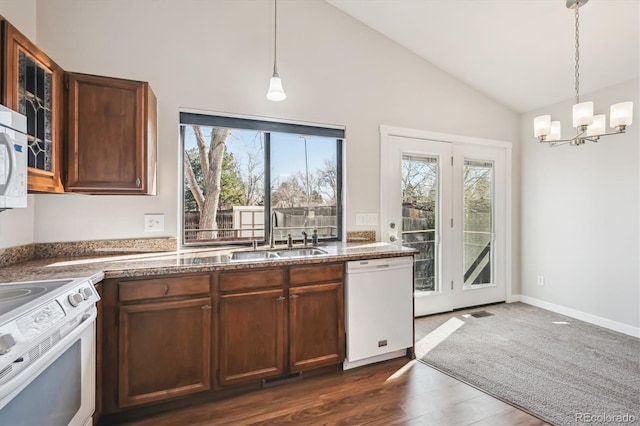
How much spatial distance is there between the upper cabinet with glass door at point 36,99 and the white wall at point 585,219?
4.76 meters

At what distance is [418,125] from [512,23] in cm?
119

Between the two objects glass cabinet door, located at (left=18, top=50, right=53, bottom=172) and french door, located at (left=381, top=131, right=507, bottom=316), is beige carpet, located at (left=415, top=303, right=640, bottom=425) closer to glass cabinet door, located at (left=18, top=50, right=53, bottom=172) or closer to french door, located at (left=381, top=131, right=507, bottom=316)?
french door, located at (left=381, top=131, right=507, bottom=316)

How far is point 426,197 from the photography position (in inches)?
146

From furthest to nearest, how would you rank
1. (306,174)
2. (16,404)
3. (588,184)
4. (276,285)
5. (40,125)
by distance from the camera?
(588,184)
(306,174)
(276,285)
(40,125)
(16,404)

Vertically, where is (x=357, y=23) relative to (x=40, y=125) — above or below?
above

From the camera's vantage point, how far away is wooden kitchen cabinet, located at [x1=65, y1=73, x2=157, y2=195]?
2.01 metres

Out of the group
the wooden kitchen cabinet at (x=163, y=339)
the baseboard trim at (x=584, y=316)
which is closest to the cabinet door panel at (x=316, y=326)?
the wooden kitchen cabinet at (x=163, y=339)

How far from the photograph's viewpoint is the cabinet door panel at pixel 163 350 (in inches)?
74.1

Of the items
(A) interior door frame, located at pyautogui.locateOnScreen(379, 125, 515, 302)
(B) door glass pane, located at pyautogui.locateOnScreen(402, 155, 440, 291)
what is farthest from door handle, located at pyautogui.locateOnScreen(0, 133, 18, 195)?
(B) door glass pane, located at pyautogui.locateOnScreen(402, 155, 440, 291)

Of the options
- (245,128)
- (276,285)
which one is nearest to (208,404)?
(276,285)

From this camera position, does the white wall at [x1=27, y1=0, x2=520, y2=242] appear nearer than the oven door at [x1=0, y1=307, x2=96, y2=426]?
No

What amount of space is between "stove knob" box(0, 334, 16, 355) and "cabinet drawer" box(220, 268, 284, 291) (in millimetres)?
1115

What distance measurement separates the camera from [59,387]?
136 cm

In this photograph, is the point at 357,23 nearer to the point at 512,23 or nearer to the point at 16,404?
the point at 512,23
